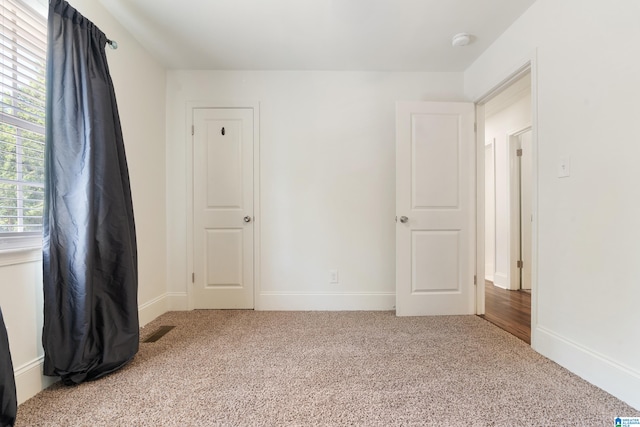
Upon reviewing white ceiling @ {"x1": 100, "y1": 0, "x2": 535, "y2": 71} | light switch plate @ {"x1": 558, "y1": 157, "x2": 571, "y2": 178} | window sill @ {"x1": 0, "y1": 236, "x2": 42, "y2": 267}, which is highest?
white ceiling @ {"x1": 100, "y1": 0, "x2": 535, "y2": 71}

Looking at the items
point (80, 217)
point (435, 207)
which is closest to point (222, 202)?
point (80, 217)

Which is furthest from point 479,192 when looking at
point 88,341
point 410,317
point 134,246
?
point 88,341

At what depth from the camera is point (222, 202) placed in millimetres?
2824

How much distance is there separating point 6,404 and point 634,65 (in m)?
3.16

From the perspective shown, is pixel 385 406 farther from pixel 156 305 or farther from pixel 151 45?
pixel 151 45

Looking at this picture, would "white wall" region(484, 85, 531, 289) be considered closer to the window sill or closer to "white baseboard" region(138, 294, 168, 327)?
"white baseboard" region(138, 294, 168, 327)

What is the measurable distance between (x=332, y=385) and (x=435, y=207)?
1803mm

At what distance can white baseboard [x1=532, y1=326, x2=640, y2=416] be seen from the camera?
1.34 metres

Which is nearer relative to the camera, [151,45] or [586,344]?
[586,344]

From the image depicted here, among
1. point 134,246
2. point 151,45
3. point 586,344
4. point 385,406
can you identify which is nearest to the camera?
point 385,406

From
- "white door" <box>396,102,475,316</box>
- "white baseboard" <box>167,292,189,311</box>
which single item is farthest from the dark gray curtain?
"white door" <box>396,102,475,316</box>

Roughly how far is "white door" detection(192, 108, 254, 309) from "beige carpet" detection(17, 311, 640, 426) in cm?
62

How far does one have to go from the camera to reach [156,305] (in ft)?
8.56

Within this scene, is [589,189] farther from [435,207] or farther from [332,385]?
[332,385]
